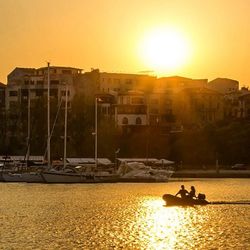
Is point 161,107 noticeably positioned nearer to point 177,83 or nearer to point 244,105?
point 177,83

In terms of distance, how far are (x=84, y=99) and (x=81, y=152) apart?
479 inches

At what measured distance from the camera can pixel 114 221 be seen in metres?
47.8

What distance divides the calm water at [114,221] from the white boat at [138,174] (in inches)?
675

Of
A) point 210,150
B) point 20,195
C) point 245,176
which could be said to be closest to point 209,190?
point 20,195

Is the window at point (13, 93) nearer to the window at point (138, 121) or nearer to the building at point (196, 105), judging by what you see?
the window at point (138, 121)

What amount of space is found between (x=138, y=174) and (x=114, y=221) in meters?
48.0

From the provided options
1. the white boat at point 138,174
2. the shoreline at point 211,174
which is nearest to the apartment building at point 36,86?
the shoreline at point 211,174

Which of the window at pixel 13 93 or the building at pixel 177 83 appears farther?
the building at pixel 177 83

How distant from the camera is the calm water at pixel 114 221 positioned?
36.8 m

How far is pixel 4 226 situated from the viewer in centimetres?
4378

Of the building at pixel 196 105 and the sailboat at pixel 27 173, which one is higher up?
the building at pixel 196 105

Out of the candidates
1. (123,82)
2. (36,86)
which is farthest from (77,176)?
(123,82)

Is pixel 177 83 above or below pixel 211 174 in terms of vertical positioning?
above

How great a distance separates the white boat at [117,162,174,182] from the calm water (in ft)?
56.2
